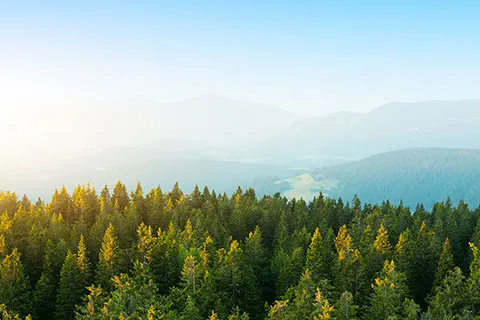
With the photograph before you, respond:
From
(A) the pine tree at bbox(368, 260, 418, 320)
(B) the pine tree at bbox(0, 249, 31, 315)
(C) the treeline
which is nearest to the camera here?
(A) the pine tree at bbox(368, 260, 418, 320)

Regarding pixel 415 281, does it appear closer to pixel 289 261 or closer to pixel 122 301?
pixel 289 261

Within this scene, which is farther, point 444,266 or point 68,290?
point 444,266

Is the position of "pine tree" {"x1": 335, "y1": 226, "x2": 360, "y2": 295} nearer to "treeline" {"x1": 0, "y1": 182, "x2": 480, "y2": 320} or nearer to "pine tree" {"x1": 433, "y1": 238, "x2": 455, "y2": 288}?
"treeline" {"x1": 0, "y1": 182, "x2": 480, "y2": 320}

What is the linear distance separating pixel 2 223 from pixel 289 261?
4538cm

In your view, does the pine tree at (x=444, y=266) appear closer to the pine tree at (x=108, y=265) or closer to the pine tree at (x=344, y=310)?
the pine tree at (x=344, y=310)

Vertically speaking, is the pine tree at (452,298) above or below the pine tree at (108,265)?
below

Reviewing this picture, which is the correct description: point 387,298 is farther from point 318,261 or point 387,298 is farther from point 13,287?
point 13,287

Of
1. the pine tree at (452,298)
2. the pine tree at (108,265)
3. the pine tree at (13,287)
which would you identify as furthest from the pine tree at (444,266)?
the pine tree at (13,287)

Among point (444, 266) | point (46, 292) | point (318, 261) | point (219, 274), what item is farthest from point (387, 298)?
point (46, 292)

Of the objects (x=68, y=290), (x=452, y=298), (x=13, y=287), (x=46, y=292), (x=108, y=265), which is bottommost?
(x=46, y=292)

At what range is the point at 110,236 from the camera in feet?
159

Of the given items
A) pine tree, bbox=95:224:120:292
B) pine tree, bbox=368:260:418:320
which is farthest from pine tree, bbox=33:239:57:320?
pine tree, bbox=368:260:418:320

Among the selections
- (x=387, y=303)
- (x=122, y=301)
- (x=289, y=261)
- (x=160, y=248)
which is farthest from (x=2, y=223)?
(x=387, y=303)

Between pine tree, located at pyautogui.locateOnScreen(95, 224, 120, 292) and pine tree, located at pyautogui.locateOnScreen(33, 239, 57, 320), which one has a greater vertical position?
pine tree, located at pyautogui.locateOnScreen(95, 224, 120, 292)
